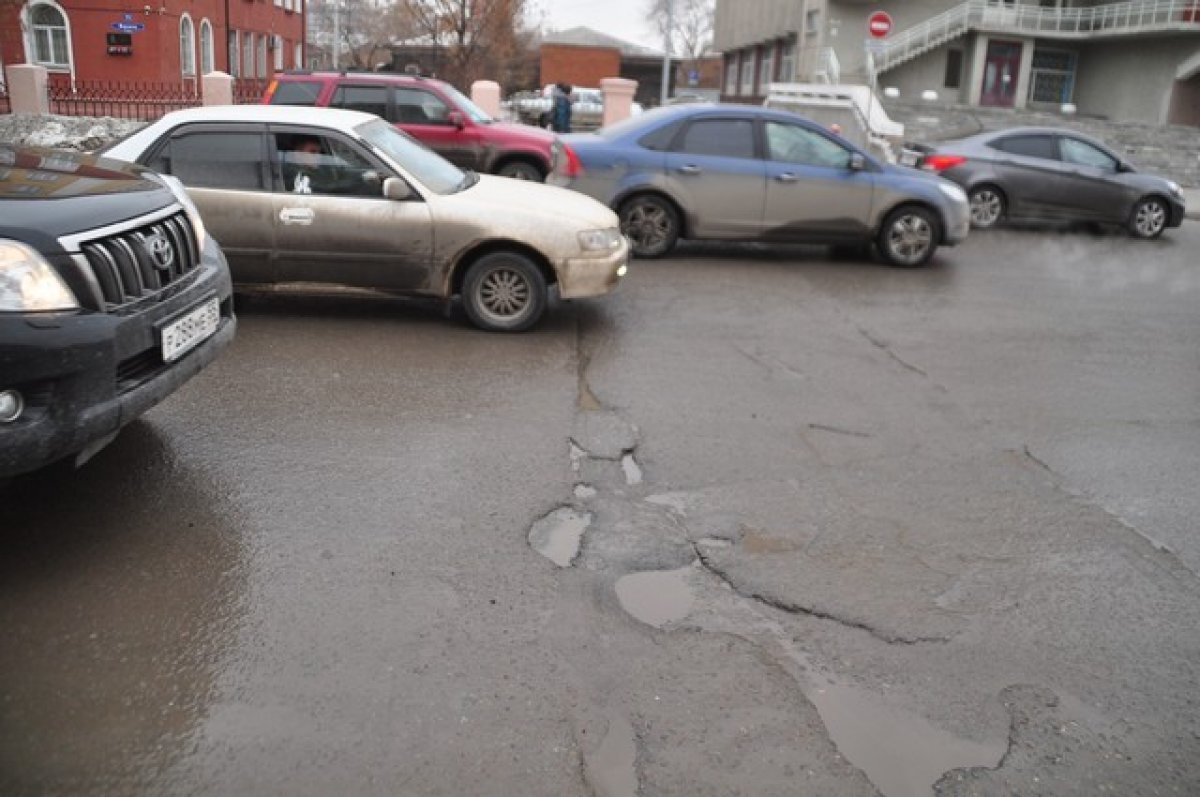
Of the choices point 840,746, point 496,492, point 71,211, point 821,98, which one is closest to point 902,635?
point 840,746

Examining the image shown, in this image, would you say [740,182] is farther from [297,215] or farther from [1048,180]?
[1048,180]

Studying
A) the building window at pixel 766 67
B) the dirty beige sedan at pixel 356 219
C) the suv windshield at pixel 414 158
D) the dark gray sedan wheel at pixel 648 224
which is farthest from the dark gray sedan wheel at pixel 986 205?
the building window at pixel 766 67

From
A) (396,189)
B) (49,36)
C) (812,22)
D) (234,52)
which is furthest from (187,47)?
(396,189)

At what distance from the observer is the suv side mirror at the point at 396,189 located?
7211 millimetres

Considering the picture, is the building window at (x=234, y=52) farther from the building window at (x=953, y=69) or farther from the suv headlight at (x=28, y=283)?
the suv headlight at (x=28, y=283)

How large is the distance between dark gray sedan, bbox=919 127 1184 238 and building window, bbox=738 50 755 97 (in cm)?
4044

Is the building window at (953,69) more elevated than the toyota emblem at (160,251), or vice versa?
the building window at (953,69)

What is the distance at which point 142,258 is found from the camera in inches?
165

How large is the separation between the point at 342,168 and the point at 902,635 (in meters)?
5.34

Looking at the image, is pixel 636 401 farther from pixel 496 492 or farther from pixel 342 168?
pixel 342 168

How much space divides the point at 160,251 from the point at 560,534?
2.09m

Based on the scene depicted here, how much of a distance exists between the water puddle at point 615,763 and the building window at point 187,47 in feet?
107

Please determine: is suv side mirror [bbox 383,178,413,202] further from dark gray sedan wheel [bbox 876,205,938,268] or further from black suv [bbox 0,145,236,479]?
dark gray sedan wheel [bbox 876,205,938,268]

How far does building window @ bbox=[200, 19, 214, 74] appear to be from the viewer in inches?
1305
